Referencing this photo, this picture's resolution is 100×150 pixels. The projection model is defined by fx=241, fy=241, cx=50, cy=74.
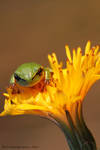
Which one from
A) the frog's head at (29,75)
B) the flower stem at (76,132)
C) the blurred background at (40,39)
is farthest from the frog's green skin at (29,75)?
the blurred background at (40,39)

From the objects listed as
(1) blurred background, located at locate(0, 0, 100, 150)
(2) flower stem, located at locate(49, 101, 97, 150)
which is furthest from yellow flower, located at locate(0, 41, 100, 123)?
(1) blurred background, located at locate(0, 0, 100, 150)

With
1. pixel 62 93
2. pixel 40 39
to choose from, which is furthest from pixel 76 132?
pixel 40 39

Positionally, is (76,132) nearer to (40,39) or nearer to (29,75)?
(29,75)

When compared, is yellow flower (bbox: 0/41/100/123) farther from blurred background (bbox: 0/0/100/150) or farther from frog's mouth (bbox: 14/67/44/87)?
blurred background (bbox: 0/0/100/150)

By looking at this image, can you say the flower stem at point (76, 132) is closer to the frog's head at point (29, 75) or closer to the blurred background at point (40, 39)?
the frog's head at point (29, 75)

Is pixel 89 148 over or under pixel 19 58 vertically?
under

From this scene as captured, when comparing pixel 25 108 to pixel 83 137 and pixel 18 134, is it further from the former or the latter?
pixel 18 134

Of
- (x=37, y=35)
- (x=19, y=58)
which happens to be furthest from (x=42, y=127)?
(x=37, y=35)

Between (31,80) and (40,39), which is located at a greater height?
(40,39)
